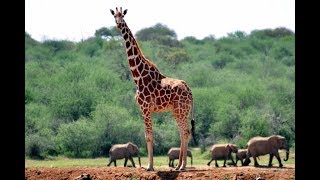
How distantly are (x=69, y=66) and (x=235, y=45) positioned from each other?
19.7 metres

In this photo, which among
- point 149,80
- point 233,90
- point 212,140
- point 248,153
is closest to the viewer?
point 149,80

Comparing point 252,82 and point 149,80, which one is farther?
point 252,82

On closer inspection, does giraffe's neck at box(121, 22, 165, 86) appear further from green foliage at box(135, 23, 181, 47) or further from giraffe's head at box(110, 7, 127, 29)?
green foliage at box(135, 23, 181, 47)

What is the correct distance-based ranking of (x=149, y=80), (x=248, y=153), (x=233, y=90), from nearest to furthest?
(x=149, y=80)
(x=248, y=153)
(x=233, y=90)

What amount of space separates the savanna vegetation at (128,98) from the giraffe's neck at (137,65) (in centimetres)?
1279

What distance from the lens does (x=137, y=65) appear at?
44.3 feet

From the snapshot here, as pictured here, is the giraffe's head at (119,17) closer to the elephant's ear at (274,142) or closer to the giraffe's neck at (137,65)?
the giraffe's neck at (137,65)

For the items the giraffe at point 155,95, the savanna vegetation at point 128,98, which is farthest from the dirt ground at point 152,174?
the savanna vegetation at point 128,98

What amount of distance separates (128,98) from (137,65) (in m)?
21.7

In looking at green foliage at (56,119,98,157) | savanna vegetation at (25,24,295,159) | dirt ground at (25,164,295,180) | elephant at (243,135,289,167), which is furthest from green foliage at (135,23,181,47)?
dirt ground at (25,164,295,180)
